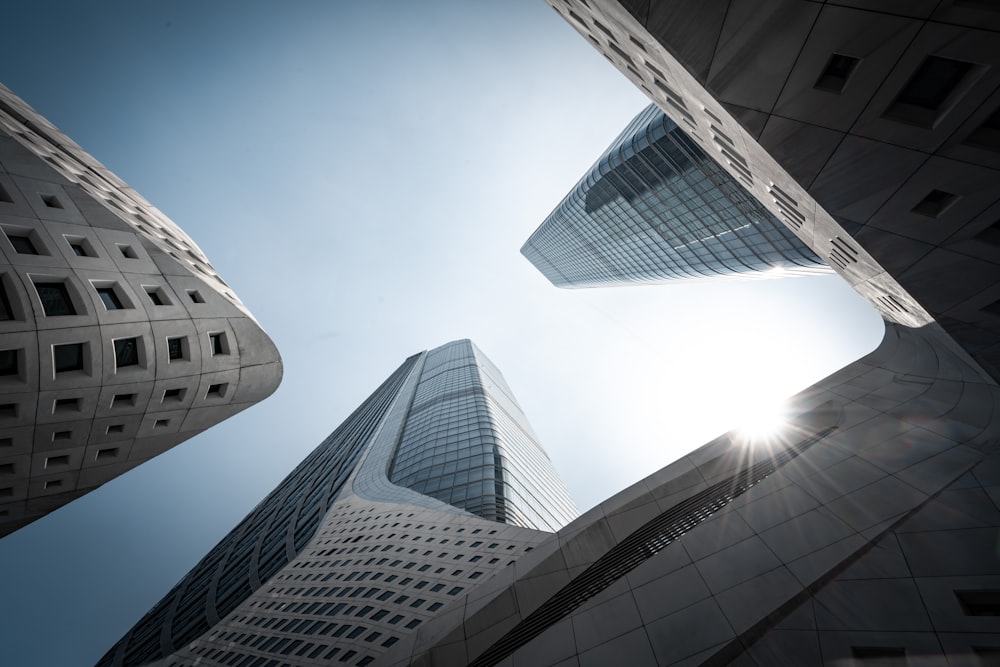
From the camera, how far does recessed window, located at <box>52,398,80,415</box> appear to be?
15.4m

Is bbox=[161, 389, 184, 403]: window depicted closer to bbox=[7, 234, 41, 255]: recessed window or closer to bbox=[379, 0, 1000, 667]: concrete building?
bbox=[7, 234, 41, 255]: recessed window

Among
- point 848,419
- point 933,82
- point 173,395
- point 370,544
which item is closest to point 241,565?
point 370,544

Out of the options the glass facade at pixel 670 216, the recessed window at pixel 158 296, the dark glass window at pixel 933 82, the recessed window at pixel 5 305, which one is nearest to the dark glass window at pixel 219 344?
the recessed window at pixel 158 296

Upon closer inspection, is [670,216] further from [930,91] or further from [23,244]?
[23,244]

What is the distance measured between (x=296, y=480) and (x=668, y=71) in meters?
108

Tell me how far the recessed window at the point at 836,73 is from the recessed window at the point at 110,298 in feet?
72.8

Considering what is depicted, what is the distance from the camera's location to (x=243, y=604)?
4347 cm

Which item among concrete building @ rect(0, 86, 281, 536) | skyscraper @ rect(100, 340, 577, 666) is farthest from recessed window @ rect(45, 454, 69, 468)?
skyscraper @ rect(100, 340, 577, 666)

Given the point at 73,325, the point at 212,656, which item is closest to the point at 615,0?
the point at 73,325

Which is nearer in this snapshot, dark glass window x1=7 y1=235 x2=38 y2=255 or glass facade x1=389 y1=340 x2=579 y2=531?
dark glass window x1=7 y1=235 x2=38 y2=255

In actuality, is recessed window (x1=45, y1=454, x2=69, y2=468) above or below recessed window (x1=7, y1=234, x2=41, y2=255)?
below

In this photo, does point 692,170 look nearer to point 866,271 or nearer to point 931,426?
point 866,271

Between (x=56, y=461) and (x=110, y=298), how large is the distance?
7172 mm

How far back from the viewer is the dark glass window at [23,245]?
1445 centimetres
